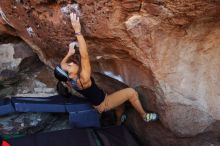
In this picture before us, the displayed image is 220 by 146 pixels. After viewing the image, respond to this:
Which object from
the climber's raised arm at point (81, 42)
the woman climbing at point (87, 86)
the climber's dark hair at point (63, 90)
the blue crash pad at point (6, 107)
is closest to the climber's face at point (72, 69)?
the woman climbing at point (87, 86)

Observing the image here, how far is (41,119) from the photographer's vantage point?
3678mm

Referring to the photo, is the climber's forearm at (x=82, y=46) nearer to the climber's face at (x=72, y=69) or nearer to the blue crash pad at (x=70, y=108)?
the climber's face at (x=72, y=69)

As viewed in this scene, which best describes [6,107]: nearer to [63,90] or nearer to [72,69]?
[63,90]

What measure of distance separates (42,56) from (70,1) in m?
1.11

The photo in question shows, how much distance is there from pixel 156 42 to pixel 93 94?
834mm

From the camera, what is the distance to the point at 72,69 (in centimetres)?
330

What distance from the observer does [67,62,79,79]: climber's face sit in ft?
10.8

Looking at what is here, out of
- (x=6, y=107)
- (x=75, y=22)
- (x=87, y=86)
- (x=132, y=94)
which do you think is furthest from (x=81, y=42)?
(x=6, y=107)

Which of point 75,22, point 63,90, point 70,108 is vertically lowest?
point 70,108

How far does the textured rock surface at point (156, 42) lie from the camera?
2.81m

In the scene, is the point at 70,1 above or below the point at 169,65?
above

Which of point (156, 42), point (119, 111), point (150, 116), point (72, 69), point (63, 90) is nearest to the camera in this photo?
point (156, 42)

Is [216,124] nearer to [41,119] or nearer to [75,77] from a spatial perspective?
[75,77]

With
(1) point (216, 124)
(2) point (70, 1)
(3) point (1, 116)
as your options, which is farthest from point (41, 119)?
(1) point (216, 124)
